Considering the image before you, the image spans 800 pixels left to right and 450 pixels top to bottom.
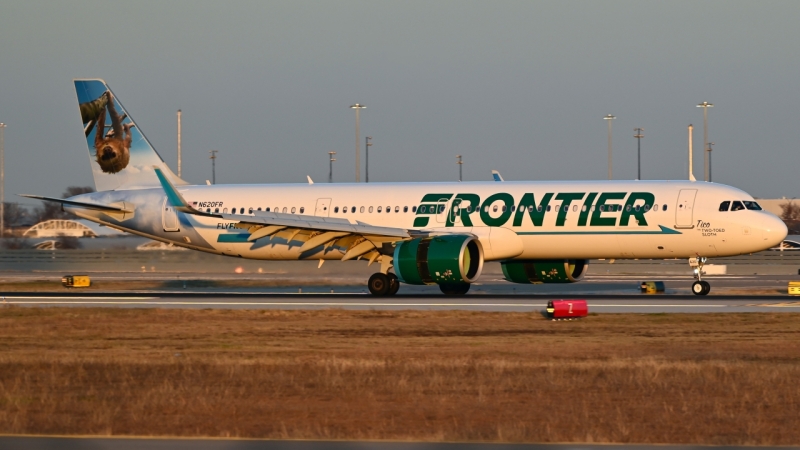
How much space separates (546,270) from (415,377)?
849 inches

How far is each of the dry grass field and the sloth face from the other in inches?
618

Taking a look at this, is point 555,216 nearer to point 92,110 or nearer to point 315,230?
point 315,230

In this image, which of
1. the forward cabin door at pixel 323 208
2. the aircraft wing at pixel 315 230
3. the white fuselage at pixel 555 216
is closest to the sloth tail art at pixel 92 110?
the white fuselage at pixel 555 216

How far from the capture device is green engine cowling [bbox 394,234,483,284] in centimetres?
3472

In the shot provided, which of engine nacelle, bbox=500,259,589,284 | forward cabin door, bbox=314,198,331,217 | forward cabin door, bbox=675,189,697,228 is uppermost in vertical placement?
forward cabin door, bbox=314,198,331,217

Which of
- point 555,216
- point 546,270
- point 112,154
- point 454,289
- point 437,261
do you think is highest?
point 112,154

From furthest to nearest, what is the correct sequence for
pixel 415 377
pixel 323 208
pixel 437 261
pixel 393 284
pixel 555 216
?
1. pixel 323 208
2. pixel 393 284
3. pixel 555 216
4. pixel 437 261
5. pixel 415 377

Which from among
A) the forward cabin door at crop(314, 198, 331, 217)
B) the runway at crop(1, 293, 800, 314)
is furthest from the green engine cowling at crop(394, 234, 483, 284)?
the forward cabin door at crop(314, 198, 331, 217)

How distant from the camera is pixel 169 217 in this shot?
41.7m

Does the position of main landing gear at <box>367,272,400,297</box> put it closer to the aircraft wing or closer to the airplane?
the airplane

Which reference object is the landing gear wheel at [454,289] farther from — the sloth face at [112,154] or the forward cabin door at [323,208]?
the sloth face at [112,154]

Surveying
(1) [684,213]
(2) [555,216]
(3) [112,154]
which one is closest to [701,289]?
(1) [684,213]

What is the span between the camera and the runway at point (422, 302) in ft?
100

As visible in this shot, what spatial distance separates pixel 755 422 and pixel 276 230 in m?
25.3
